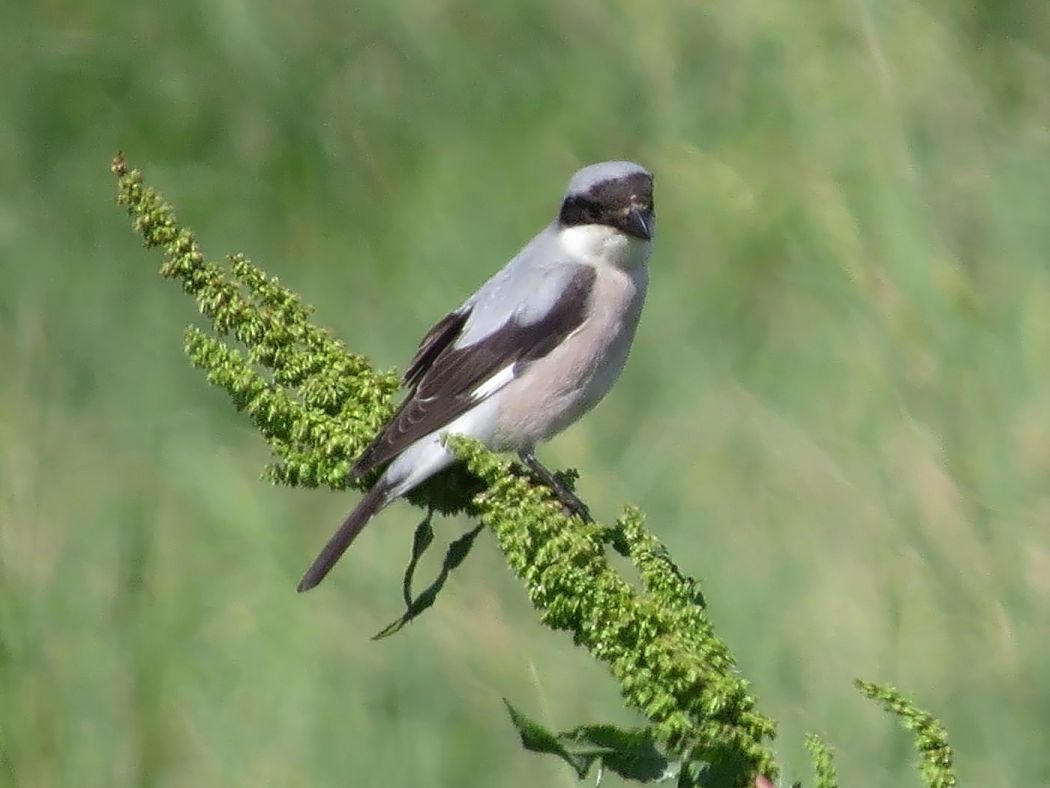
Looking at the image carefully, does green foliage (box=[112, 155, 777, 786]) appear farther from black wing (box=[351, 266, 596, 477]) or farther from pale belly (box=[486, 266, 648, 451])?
pale belly (box=[486, 266, 648, 451])

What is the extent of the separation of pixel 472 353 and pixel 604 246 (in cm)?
33

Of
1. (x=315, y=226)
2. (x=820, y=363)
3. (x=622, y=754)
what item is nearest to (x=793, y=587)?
(x=820, y=363)

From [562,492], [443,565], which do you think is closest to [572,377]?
[562,492]

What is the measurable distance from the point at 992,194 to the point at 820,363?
44 cm

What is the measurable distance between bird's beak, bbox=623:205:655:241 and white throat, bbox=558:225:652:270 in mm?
50

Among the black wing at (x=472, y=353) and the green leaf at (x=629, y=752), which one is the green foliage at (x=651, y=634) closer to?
the green leaf at (x=629, y=752)

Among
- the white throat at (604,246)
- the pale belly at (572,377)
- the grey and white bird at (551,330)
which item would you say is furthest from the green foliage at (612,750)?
the white throat at (604,246)

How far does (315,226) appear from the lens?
2.92m

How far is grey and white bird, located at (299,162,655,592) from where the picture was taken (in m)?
2.48

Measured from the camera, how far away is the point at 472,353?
8.11 feet

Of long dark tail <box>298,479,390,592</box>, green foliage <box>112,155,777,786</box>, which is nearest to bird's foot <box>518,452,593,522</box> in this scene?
long dark tail <box>298,479,390,592</box>

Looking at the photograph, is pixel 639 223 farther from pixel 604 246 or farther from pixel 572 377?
pixel 572 377

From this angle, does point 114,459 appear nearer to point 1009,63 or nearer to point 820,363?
point 820,363

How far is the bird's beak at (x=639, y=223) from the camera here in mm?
2523
